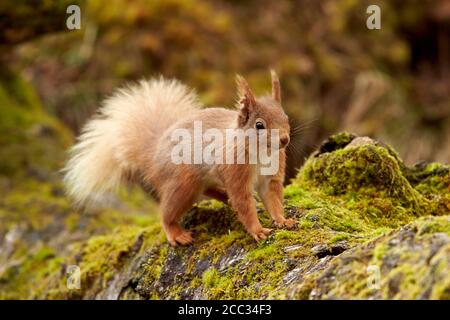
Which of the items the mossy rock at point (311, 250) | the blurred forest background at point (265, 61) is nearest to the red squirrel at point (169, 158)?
the mossy rock at point (311, 250)

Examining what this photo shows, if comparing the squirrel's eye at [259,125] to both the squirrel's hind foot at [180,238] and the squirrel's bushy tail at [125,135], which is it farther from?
Answer: the squirrel's bushy tail at [125,135]

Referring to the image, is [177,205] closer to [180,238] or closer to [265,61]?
[180,238]

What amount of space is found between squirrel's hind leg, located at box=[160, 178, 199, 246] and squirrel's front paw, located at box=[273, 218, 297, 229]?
2.11ft

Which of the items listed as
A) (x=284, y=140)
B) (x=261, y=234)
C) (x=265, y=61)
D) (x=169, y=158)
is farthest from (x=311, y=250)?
(x=265, y=61)

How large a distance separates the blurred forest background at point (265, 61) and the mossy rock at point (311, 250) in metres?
5.22

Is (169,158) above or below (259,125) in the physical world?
A: below

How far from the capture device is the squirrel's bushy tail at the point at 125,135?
222 inches

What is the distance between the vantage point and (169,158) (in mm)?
5176

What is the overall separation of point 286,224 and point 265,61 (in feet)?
30.3

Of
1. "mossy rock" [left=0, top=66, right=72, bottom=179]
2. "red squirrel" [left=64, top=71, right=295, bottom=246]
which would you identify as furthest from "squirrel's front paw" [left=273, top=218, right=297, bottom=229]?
"mossy rock" [left=0, top=66, right=72, bottom=179]

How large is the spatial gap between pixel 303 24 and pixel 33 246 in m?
8.94

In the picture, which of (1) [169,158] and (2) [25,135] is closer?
(1) [169,158]

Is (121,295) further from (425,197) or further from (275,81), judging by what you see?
(425,197)

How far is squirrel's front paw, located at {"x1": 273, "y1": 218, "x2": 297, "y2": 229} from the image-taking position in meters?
4.61
